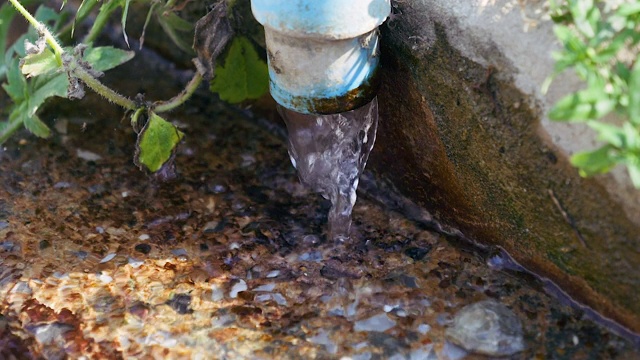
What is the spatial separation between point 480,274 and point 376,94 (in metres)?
0.45

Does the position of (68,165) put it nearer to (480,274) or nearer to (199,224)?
(199,224)

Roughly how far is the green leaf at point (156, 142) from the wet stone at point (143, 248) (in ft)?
0.62

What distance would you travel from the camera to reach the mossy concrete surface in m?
1.48

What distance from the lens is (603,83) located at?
1271 millimetres

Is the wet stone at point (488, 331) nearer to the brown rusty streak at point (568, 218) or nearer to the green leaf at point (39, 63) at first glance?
the brown rusty streak at point (568, 218)

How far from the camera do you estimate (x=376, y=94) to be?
5.78 ft

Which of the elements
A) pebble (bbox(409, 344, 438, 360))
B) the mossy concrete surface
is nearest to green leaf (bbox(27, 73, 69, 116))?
the mossy concrete surface

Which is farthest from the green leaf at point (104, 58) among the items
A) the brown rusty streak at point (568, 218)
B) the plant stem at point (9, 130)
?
the brown rusty streak at point (568, 218)

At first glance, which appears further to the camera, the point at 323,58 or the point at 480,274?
the point at 480,274

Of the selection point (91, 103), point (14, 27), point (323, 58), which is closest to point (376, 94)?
point (323, 58)

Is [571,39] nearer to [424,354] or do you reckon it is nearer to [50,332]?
[424,354]

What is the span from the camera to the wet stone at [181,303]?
167 cm

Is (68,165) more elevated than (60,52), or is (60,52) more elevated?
Result: (60,52)

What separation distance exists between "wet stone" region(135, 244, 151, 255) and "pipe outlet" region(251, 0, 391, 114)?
→ 0.47 m
